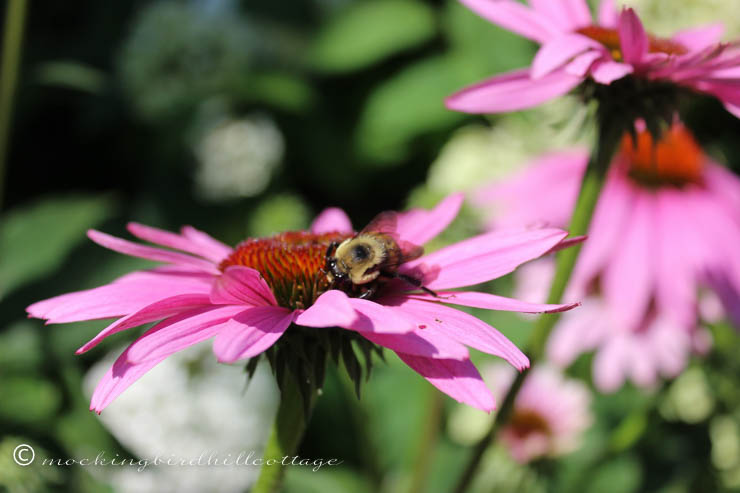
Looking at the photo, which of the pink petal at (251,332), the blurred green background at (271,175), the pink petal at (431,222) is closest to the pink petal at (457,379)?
the pink petal at (251,332)

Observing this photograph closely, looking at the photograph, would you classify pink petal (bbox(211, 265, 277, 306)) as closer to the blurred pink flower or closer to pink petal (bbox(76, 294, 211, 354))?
pink petal (bbox(76, 294, 211, 354))

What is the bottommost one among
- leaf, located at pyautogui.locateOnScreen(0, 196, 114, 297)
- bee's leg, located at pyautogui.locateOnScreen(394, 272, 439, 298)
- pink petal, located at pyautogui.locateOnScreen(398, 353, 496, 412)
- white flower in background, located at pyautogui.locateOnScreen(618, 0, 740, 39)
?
leaf, located at pyautogui.locateOnScreen(0, 196, 114, 297)

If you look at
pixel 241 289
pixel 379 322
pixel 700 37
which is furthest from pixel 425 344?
pixel 700 37

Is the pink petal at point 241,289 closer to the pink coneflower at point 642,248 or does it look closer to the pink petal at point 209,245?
the pink petal at point 209,245

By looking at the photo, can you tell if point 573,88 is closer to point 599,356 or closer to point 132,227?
point 132,227

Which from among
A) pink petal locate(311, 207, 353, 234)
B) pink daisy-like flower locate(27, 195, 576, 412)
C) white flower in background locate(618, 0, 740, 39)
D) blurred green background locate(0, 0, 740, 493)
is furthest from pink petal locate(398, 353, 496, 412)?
white flower in background locate(618, 0, 740, 39)

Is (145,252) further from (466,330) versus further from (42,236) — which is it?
(42,236)
